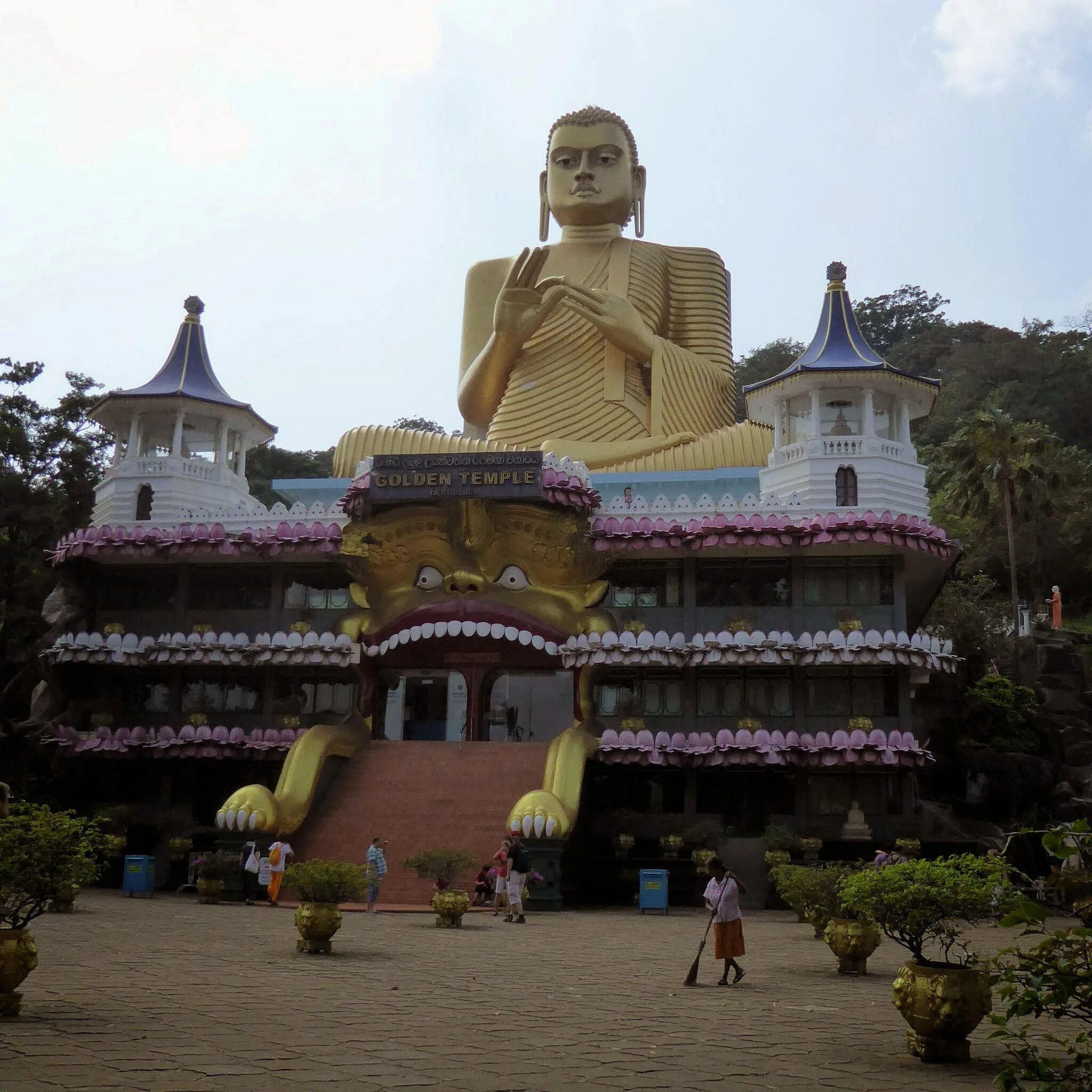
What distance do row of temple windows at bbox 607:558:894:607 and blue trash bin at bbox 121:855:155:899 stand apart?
11.6 metres

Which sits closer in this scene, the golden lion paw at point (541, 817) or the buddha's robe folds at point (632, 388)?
the golden lion paw at point (541, 817)

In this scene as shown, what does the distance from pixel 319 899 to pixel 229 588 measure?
17.8m

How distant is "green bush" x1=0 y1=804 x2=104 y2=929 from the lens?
33.3 feet

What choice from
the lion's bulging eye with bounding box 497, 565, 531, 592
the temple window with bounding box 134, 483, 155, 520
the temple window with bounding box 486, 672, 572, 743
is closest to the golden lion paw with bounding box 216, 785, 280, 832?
the lion's bulging eye with bounding box 497, 565, 531, 592

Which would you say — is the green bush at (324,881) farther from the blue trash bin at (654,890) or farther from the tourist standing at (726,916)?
the blue trash bin at (654,890)

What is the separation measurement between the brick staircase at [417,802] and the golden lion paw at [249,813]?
0.98 meters

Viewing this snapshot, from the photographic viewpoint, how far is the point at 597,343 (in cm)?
3519

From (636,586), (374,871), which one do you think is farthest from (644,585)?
(374,871)

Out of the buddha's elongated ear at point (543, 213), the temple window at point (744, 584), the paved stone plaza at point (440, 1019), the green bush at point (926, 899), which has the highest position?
the buddha's elongated ear at point (543, 213)

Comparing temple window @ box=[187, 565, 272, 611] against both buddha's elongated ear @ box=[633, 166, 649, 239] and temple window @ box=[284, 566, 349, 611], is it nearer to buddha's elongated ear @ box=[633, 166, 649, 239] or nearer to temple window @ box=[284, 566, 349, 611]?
temple window @ box=[284, 566, 349, 611]

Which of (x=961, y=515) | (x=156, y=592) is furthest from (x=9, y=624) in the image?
(x=961, y=515)

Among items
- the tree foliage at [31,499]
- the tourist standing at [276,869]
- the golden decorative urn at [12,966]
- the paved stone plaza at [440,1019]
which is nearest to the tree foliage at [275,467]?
the tree foliage at [31,499]

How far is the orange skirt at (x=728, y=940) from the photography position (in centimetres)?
1315

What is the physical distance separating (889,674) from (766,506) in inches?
183
